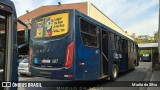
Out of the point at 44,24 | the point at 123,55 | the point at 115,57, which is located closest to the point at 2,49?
the point at 44,24

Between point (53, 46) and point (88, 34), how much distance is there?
1.64 m

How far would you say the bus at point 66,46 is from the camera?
31.8 ft

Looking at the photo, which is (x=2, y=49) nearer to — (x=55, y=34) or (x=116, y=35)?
(x=55, y=34)

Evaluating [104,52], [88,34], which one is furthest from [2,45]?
[104,52]

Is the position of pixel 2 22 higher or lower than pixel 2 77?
higher

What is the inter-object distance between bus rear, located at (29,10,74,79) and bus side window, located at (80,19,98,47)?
0.76m

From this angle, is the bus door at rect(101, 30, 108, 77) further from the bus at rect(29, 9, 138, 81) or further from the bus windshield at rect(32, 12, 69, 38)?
the bus windshield at rect(32, 12, 69, 38)

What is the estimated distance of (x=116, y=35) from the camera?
1563 centimetres

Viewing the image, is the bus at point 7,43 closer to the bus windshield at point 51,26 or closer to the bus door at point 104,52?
the bus windshield at point 51,26

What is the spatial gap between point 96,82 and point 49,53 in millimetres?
4388

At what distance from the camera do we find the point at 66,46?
9.75 metres

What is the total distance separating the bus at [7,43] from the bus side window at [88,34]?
4.60m

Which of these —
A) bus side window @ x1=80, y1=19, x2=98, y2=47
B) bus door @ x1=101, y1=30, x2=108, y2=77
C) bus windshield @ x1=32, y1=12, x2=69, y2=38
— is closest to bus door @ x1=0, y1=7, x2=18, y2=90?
bus windshield @ x1=32, y1=12, x2=69, y2=38

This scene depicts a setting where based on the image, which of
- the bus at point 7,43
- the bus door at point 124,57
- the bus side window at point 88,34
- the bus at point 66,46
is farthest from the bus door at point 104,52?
the bus at point 7,43
